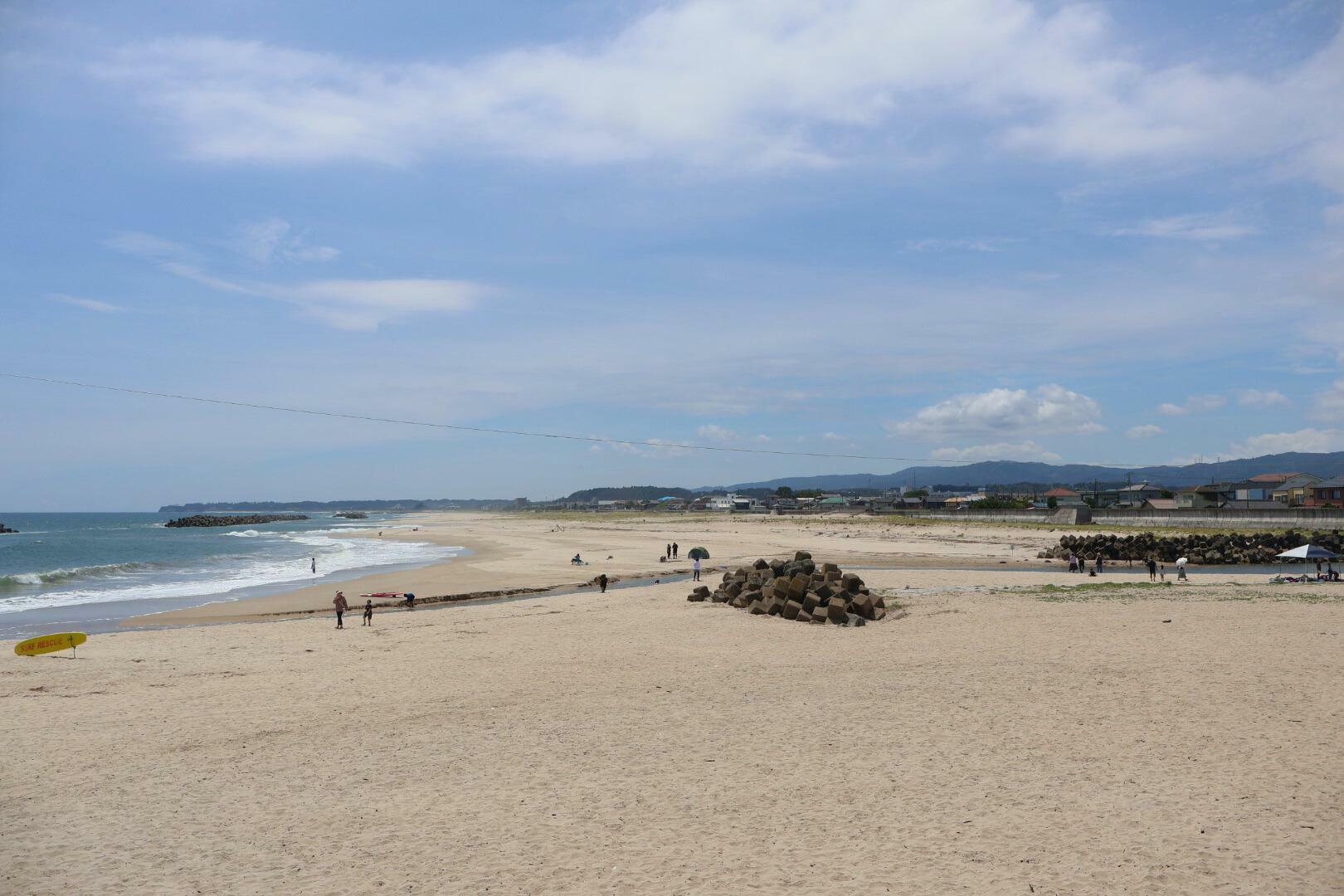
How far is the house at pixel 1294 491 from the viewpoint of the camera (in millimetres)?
69287

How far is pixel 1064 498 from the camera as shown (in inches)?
4596

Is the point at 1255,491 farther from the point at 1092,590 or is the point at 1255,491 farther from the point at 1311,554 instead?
the point at 1092,590

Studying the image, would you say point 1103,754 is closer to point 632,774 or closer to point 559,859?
point 632,774

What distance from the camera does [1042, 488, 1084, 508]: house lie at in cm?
10356

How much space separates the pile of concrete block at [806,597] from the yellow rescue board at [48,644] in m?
15.4

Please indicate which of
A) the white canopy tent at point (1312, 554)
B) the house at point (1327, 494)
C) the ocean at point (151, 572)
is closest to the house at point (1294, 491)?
the house at point (1327, 494)

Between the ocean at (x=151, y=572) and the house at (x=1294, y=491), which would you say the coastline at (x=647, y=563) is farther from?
the house at (x=1294, y=491)

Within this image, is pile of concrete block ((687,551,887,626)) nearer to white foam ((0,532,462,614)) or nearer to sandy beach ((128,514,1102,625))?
sandy beach ((128,514,1102,625))

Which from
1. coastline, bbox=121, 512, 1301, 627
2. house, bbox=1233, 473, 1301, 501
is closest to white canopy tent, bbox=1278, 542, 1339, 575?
coastline, bbox=121, 512, 1301, 627

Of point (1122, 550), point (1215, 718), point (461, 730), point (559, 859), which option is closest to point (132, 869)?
point (559, 859)

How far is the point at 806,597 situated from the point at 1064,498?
108915mm

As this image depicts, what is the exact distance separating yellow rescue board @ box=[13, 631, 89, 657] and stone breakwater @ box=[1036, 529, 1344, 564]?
37.4 meters

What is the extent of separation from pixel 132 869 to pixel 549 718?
525 cm

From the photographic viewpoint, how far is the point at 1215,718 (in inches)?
399
